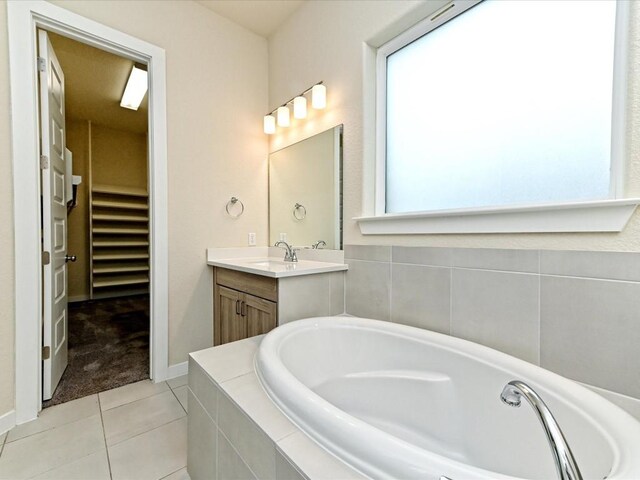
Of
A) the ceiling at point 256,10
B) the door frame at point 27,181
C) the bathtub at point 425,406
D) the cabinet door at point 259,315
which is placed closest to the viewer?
the bathtub at point 425,406

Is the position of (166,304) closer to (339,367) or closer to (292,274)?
(292,274)

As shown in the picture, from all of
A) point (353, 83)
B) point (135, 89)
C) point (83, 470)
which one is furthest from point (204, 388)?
point (135, 89)

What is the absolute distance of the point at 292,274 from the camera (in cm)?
157

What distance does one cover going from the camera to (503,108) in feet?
4.25

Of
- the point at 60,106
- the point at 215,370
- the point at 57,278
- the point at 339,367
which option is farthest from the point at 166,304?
the point at 60,106

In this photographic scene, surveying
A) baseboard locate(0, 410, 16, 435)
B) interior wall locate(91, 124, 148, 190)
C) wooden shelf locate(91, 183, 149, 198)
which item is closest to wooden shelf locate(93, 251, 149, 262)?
wooden shelf locate(91, 183, 149, 198)

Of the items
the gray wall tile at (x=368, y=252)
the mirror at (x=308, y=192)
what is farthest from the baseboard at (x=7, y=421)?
the gray wall tile at (x=368, y=252)

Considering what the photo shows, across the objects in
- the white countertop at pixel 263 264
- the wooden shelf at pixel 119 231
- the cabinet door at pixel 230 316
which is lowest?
the cabinet door at pixel 230 316

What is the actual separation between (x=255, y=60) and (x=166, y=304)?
209 cm

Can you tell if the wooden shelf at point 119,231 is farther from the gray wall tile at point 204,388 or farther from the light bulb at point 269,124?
the gray wall tile at point 204,388

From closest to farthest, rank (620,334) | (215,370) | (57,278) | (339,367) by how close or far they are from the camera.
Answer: (620,334), (215,370), (339,367), (57,278)

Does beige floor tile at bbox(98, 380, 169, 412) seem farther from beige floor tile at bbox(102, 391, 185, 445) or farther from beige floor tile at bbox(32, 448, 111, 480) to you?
beige floor tile at bbox(32, 448, 111, 480)

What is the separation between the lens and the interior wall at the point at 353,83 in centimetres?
93

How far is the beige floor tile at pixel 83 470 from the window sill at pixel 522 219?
5.47 ft
